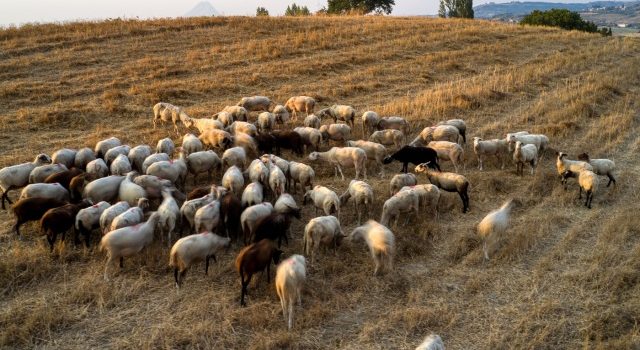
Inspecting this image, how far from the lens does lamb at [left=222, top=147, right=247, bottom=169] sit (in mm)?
11700

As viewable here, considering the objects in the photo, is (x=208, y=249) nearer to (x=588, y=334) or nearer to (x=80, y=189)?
(x=80, y=189)

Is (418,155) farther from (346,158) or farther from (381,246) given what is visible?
(381,246)

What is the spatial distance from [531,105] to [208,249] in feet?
46.9

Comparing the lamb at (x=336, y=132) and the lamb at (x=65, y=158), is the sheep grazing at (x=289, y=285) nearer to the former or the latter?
the lamb at (x=65, y=158)

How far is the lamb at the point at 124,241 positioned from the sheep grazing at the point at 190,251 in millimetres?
647

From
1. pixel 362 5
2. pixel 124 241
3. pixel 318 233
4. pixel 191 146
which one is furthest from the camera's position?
pixel 362 5

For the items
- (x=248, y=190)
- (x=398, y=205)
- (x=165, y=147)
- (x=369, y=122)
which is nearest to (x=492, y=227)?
(x=398, y=205)

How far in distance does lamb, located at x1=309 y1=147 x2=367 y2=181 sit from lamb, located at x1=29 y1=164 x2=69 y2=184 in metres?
5.57

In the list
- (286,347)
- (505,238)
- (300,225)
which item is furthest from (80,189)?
(505,238)

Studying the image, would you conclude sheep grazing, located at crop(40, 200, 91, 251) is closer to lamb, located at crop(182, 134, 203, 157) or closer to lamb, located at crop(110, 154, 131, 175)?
lamb, located at crop(110, 154, 131, 175)

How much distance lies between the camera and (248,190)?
9.64 metres

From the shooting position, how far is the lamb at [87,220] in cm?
862

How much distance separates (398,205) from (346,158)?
2.68m

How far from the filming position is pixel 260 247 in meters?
7.62
